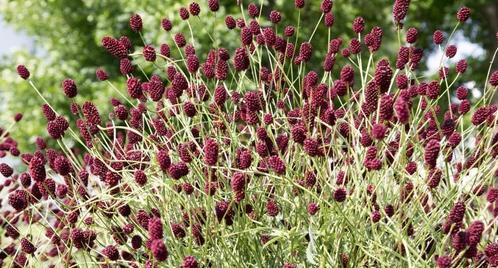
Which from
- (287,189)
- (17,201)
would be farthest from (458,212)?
(17,201)

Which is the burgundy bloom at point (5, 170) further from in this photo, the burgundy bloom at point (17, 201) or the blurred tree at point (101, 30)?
the blurred tree at point (101, 30)

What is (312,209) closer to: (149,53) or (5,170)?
(149,53)

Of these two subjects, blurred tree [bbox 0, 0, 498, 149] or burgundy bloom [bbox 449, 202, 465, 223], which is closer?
burgundy bloom [bbox 449, 202, 465, 223]

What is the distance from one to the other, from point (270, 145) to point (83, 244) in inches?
25.4

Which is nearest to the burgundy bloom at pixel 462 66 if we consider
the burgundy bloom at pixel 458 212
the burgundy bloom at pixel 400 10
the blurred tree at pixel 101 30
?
the burgundy bloom at pixel 400 10

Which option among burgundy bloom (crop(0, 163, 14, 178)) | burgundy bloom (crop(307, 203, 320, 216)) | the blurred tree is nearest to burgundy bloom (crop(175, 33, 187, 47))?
burgundy bloom (crop(0, 163, 14, 178))

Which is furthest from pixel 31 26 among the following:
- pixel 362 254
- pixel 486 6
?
pixel 362 254

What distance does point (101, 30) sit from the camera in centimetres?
924

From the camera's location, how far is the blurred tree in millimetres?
7840

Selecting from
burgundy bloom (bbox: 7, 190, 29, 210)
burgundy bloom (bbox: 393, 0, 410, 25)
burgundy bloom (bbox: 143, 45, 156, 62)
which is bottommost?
burgundy bloom (bbox: 393, 0, 410, 25)

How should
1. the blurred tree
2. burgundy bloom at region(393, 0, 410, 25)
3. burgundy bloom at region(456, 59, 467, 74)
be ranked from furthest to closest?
the blurred tree
burgundy bloom at region(456, 59, 467, 74)
burgundy bloom at region(393, 0, 410, 25)

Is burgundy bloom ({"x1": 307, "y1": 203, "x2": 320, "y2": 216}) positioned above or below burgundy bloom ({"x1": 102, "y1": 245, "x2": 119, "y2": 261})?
below

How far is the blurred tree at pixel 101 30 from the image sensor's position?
25.7ft

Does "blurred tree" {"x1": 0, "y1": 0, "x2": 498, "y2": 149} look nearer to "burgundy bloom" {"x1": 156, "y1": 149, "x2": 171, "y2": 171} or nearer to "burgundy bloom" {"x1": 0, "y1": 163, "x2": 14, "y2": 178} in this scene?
"burgundy bloom" {"x1": 0, "y1": 163, "x2": 14, "y2": 178}
